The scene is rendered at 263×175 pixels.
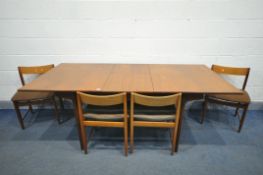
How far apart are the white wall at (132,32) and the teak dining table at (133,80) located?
0.25 metres

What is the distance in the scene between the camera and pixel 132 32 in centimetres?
227

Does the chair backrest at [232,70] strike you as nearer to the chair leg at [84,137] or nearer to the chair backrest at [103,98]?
the chair backrest at [103,98]

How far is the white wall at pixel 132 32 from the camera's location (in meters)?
2.15

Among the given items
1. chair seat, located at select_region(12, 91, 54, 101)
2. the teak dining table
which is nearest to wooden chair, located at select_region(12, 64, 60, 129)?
chair seat, located at select_region(12, 91, 54, 101)

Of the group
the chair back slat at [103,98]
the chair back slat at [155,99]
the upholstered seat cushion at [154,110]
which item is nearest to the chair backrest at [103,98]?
the chair back slat at [103,98]

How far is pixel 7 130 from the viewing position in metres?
2.20

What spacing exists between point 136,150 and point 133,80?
762 mm

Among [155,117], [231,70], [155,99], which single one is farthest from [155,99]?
[231,70]

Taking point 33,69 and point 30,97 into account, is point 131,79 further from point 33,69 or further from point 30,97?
point 33,69

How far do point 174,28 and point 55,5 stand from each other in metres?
1.53

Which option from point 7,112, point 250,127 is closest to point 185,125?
point 250,127

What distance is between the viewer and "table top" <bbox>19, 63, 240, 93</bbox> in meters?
1.53

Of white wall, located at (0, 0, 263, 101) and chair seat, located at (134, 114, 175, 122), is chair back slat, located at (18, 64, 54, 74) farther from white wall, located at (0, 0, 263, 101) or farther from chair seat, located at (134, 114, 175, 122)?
chair seat, located at (134, 114, 175, 122)

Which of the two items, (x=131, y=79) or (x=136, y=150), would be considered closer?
(x=131, y=79)
